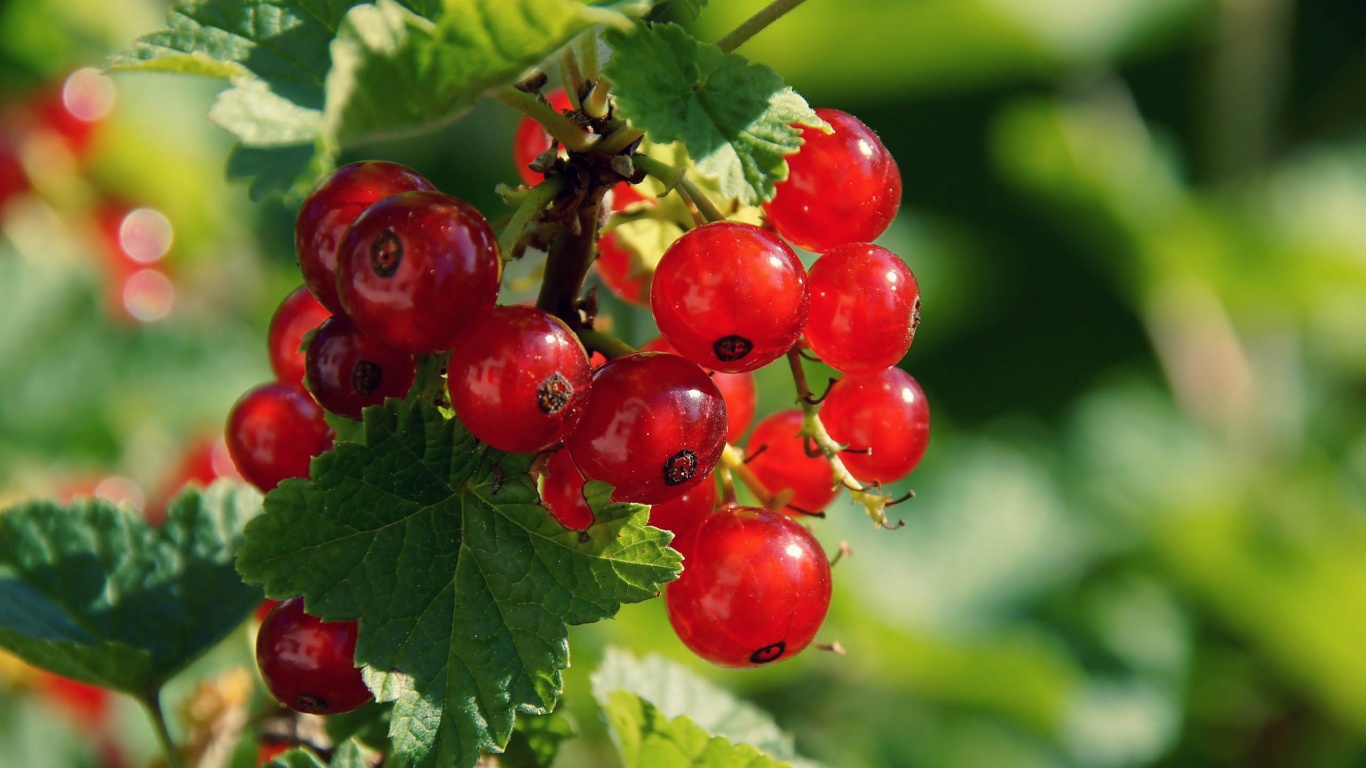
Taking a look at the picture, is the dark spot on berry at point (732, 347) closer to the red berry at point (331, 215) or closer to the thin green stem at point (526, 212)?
the thin green stem at point (526, 212)

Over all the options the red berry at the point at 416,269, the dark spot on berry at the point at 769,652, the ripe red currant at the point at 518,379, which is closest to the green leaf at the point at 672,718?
the dark spot on berry at the point at 769,652

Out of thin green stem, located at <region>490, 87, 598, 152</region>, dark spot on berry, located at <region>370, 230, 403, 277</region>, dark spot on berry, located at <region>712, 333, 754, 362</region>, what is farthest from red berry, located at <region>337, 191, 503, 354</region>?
dark spot on berry, located at <region>712, 333, 754, 362</region>

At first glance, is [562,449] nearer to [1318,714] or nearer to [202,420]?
[202,420]

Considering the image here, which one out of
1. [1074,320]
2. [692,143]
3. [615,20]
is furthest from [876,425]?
[1074,320]

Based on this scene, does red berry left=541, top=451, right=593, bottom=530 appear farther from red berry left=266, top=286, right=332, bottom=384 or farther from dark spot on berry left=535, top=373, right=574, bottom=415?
red berry left=266, top=286, right=332, bottom=384

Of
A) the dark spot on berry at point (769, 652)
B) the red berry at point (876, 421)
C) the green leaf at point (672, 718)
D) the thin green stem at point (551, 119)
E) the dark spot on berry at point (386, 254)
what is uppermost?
the thin green stem at point (551, 119)

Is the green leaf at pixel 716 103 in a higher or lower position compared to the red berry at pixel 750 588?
higher
